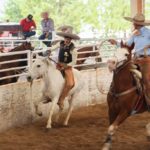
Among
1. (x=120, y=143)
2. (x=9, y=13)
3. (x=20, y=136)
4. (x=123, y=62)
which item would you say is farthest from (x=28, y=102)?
(x=9, y=13)

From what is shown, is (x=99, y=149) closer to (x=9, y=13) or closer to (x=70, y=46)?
(x=70, y=46)

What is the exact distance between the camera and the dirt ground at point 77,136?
23.5ft

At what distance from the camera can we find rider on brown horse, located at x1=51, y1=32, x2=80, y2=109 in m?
8.88

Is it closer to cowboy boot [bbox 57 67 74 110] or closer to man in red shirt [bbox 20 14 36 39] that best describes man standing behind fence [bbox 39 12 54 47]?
man in red shirt [bbox 20 14 36 39]

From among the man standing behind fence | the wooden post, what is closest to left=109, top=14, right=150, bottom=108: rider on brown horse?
the man standing behind fence

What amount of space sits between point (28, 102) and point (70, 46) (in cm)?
153

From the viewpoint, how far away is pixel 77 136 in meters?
7.99

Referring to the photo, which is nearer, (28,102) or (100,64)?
(28,102)

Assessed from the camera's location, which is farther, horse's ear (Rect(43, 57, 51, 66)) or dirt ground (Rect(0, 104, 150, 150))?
horse's ear (Rect(43, 57, 51, 66))

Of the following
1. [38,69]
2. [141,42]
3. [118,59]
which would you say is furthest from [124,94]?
[38,69]

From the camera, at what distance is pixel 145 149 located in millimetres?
7012

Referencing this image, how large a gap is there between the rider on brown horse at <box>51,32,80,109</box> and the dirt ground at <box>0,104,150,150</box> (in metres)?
0.73

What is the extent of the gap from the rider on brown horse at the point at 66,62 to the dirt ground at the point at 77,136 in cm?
73

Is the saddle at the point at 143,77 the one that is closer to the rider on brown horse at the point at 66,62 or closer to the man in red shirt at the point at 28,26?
the rider on brown horse at the point at 66,62
